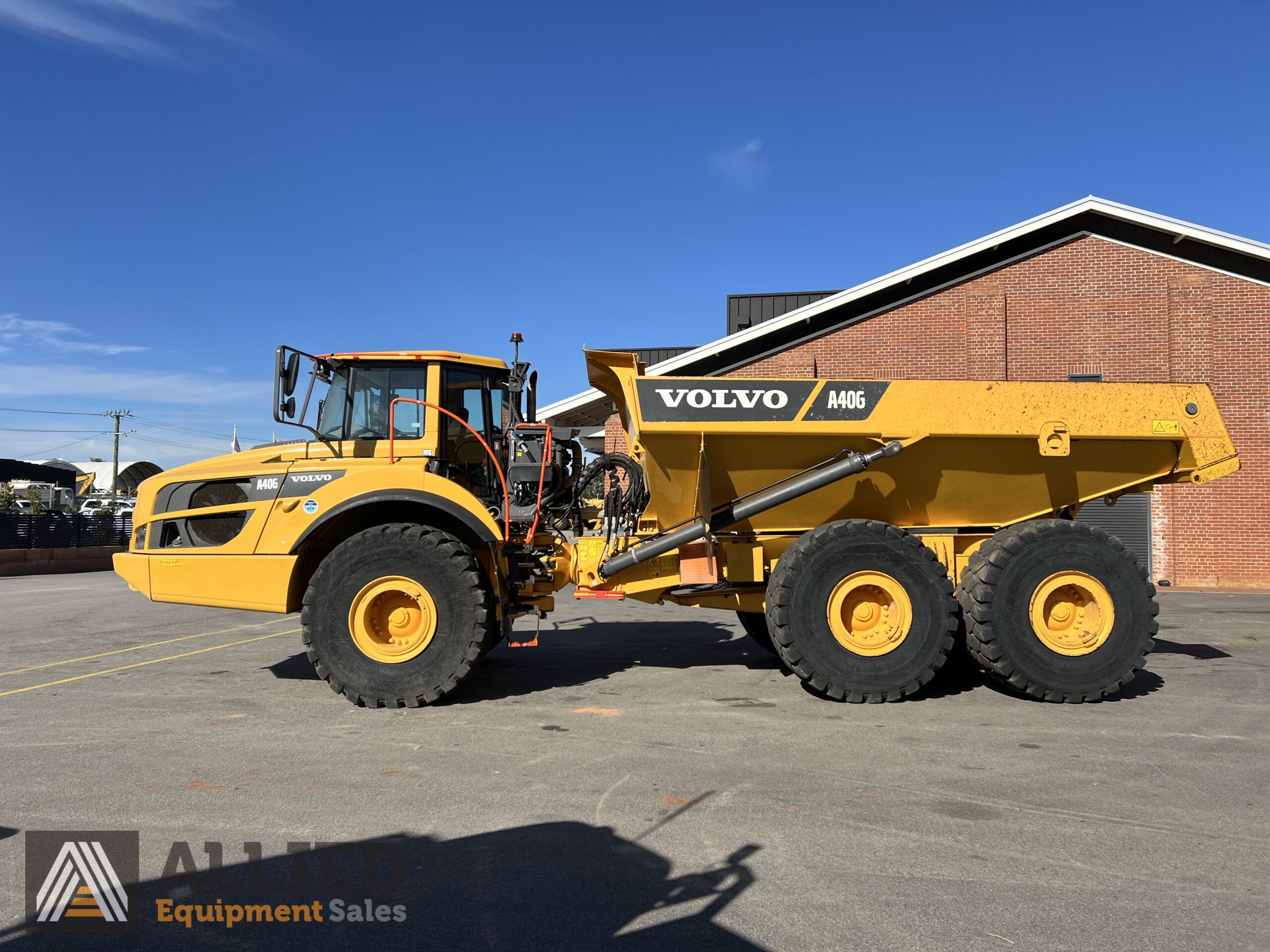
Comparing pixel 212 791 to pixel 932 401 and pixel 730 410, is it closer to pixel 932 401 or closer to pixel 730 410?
pixel 730 410

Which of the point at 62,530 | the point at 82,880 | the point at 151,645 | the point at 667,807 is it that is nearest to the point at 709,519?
the point at 667,807

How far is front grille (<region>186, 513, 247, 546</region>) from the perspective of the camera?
6.73 meters

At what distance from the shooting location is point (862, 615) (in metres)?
6.58

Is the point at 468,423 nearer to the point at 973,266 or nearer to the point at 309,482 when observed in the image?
the point at 309,482

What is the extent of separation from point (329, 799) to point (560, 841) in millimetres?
1335

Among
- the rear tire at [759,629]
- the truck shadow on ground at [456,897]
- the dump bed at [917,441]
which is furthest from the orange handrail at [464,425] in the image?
the truck shadow on ground at [456,897]

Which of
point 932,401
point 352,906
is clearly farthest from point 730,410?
point 352,906

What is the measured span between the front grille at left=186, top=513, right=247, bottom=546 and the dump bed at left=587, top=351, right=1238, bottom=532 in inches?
123

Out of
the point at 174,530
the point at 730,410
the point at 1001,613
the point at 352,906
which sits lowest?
the point at 352,906

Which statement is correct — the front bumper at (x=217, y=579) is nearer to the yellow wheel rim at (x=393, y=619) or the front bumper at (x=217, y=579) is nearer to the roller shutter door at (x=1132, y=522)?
the yellow wheel rim at (x=393, y=619)

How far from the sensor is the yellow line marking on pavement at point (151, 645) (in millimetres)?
8109

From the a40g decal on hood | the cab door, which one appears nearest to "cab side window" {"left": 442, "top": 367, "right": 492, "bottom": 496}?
the cab door

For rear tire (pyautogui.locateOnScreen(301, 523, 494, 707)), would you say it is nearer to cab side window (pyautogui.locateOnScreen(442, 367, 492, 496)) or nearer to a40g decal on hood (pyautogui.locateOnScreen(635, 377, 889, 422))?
cab side window (pyautogui.locateOnScreen(442, 367, 492, 496))

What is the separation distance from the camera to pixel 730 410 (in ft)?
22.0
